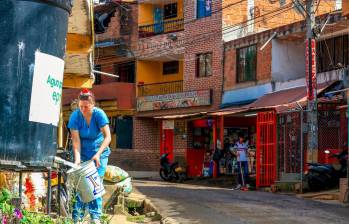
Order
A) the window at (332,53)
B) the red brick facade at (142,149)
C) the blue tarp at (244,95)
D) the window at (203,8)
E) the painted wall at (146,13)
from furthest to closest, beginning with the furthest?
the painted wall at (146,13), the red brick facade at (142,149), the window at (203,8), the blue tarp at (244,95), the window at (332,53)

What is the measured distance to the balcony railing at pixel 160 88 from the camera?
32.2 m

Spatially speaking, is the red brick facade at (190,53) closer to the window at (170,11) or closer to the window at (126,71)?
the window at (126,71)

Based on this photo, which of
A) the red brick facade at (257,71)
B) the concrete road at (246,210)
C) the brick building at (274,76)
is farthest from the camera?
the red brick facade at (257,71)

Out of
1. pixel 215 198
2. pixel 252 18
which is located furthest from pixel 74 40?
pixel 252 18

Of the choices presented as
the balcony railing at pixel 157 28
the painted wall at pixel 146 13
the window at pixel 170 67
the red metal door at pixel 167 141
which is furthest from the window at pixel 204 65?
the painted wall at pixel 146 13

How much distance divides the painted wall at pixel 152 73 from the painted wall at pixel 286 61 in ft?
29.5

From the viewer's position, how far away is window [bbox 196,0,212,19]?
29.9 m

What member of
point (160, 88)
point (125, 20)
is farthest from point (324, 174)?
point (125, 20)

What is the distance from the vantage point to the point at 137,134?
1339 inches

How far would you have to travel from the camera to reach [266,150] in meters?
19.7

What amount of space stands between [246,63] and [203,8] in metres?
4.94

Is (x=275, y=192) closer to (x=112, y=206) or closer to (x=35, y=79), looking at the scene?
(x=112, y=206)

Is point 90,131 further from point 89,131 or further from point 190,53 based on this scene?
point 190,53

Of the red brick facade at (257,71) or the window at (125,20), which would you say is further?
the window at (125,20)
